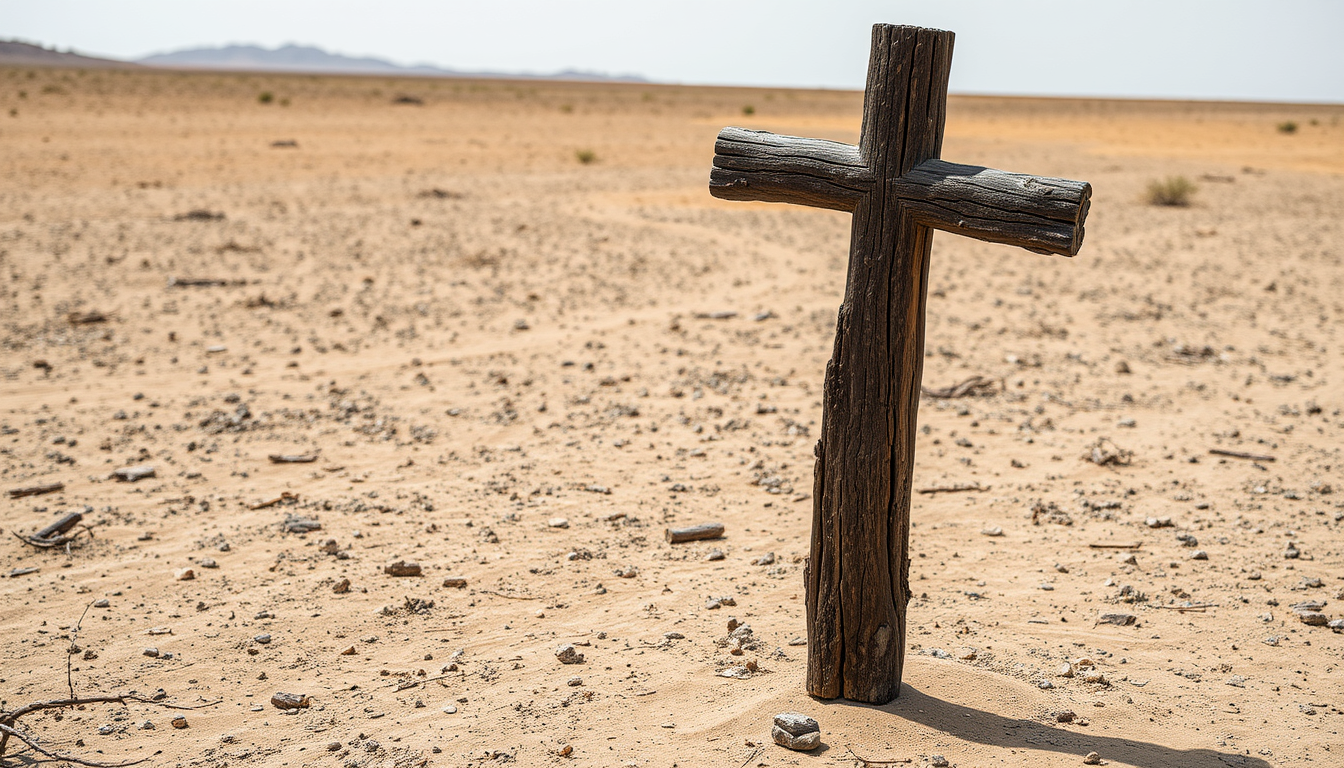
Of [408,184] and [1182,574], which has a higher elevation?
[408,184]

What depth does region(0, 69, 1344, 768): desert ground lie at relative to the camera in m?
3.62

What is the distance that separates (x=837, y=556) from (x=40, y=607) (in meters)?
3.76

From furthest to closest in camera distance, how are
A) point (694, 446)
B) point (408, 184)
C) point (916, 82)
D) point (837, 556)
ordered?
1. point (408, 184)
2. point (694, 446)
3. point (837, 556)
4. point (916, 82)

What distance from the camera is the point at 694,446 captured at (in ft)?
21.6

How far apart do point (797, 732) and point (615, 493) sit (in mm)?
2758

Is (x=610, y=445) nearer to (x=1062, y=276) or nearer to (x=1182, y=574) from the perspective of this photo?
(x=1182, y=574)

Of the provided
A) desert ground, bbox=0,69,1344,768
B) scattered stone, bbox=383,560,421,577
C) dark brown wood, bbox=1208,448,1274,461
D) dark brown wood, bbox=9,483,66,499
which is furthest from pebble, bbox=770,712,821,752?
dark brown wood, bbox=9,483,66,499

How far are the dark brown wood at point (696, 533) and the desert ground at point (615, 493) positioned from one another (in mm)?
92

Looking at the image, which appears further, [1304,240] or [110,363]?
[1304,240]

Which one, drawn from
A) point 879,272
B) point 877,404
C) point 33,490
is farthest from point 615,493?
point 33,490

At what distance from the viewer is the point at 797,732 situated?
326cm

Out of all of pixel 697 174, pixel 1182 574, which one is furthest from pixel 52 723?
pixel 697 174

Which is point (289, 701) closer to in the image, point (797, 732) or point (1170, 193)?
point (797, 732)

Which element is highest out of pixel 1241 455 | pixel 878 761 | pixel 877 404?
pixel 877 404
